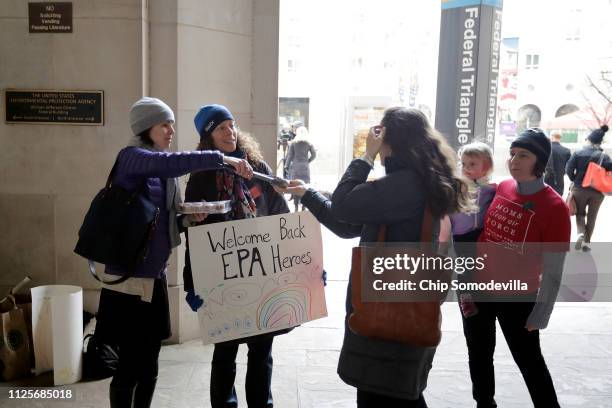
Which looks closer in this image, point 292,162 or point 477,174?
point 477,174

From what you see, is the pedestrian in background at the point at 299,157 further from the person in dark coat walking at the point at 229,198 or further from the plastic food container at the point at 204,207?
the plastic food container at the point at 204,207

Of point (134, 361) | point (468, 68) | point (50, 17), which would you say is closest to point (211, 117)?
point (134, 361)

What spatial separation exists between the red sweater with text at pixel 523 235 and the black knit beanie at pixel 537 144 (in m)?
0.17

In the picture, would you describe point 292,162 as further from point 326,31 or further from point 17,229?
point 326,31

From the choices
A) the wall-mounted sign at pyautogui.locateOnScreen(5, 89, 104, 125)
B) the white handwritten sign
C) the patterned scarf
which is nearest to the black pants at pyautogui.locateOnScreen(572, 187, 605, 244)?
the white handwritten sign

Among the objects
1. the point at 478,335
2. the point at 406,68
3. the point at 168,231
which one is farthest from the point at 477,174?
the point at 406,68

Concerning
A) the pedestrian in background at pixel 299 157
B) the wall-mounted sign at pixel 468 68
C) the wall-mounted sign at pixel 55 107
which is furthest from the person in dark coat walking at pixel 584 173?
the wall-mounted sign at pixel 55 107

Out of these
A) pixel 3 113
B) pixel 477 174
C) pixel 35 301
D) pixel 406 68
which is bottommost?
pixel 35 301

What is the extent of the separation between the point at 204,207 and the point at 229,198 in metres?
0.16

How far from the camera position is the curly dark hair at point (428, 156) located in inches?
91.2

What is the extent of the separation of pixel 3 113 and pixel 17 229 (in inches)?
36.8

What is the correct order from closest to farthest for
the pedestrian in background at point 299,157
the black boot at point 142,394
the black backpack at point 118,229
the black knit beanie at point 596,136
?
1. the black backpack at point 118,229
2. the black boot at point 142,394
3. the black knit beanie at point 596,136
4. the pedestrian in background at point 299,157

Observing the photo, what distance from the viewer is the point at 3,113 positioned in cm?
456

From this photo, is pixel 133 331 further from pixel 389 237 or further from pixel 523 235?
pixel 523 235
